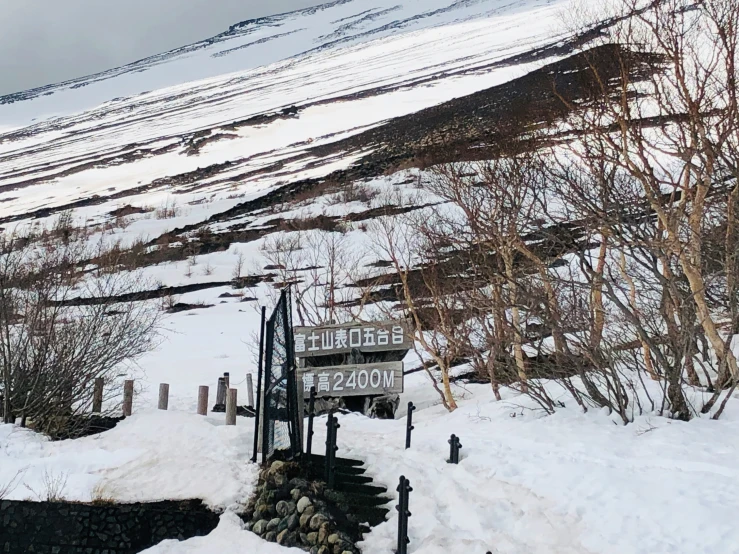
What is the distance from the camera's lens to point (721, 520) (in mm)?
5438

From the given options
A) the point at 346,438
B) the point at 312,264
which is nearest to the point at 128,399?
the point at 346,438

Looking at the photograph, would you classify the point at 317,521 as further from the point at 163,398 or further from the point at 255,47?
the point at 255,47

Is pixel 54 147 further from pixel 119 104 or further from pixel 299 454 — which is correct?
pixel 299 454

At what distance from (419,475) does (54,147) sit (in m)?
83.5

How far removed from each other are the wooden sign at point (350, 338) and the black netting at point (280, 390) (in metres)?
4.28

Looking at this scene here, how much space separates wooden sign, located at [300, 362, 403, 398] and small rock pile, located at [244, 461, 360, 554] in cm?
450

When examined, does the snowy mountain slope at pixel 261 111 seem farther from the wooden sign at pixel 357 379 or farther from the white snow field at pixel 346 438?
the wooden sign at pixel 357 379

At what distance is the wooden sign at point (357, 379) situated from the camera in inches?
451

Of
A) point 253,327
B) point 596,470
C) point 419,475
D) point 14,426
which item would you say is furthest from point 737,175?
point 253,327

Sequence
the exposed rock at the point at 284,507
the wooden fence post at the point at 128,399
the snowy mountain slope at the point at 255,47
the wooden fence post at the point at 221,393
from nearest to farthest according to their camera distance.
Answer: the exposed rock at the point at 284,507 → the wooden fence post at the point at 128,399 → the wooden fence post at the point at 221,393 → the snowy mountain slope at the point at 255,47

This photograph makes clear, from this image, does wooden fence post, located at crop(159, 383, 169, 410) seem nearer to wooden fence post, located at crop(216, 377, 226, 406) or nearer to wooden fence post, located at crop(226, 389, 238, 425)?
wooden fence post, located at crop(216, 377, 226, 406)

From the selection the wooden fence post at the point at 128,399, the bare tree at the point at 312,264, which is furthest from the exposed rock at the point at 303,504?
the bare tree at the point at 312,264

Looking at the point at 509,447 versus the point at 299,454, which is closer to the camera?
the point at 299,454

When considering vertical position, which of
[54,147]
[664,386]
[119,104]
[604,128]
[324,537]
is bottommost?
[324,537]
